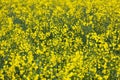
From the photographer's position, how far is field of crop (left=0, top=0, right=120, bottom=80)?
17.2 ft

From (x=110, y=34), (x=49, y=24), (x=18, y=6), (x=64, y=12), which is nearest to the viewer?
(x=110, y=34)

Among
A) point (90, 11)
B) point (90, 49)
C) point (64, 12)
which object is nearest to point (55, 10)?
point (64, 12)

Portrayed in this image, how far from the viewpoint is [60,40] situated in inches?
251

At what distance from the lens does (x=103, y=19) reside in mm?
7691

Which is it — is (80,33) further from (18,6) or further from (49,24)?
(18,6)

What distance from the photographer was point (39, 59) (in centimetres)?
575

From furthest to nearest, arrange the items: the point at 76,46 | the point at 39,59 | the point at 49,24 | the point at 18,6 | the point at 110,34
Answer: the point at 18,6
the point at 49,24
the point at 110,34
the point at 76,46
the point at 39,59

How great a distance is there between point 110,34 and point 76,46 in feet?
2.95

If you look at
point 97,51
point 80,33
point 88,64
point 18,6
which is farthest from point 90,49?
point 18,6

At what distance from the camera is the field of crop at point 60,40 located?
206 inches

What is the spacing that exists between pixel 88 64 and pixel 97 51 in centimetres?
70

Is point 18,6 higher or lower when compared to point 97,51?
higher

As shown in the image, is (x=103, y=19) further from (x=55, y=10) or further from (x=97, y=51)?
(x=97, y=51)

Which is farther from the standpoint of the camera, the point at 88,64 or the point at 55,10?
the point at 55,10
